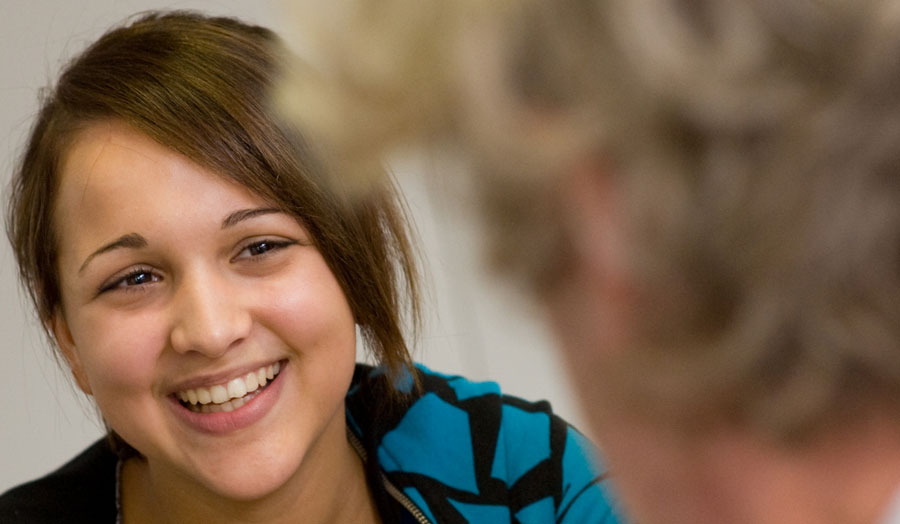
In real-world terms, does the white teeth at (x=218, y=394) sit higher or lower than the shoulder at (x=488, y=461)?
higher

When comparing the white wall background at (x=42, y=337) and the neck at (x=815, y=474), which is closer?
the neck at (x=815, y=474)

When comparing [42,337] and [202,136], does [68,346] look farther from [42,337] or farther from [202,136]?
[42,337]

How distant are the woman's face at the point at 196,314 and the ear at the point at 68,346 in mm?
45

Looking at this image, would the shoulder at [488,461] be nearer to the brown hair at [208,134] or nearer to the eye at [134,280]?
the brown hair at [208,134]

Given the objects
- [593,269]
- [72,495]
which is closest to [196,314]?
[72,495]

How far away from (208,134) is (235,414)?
1.00ft

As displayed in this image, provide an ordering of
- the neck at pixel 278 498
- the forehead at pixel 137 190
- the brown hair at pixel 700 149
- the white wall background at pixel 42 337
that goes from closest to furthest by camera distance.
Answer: the brown hair at pixel 700 149, the forehead at pixel 137 190, the neck at pixel 278 498, the white wall background at pixel 42 337

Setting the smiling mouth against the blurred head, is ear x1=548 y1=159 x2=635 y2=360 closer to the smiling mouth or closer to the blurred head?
the blurred head

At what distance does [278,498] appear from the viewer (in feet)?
4.06

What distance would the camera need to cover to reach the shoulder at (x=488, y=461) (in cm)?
133

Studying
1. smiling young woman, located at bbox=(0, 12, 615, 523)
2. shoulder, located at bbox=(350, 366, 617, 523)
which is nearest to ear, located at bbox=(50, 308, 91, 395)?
smiling young woman, located at bbox=(0, 12, 615, 523)

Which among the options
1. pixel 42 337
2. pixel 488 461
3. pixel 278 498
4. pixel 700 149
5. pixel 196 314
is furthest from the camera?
pixel 42 337

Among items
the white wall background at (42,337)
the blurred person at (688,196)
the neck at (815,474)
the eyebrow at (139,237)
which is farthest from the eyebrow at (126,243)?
the white wall background at (42,337)

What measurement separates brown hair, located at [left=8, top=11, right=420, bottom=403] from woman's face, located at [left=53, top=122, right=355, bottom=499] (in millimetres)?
23
